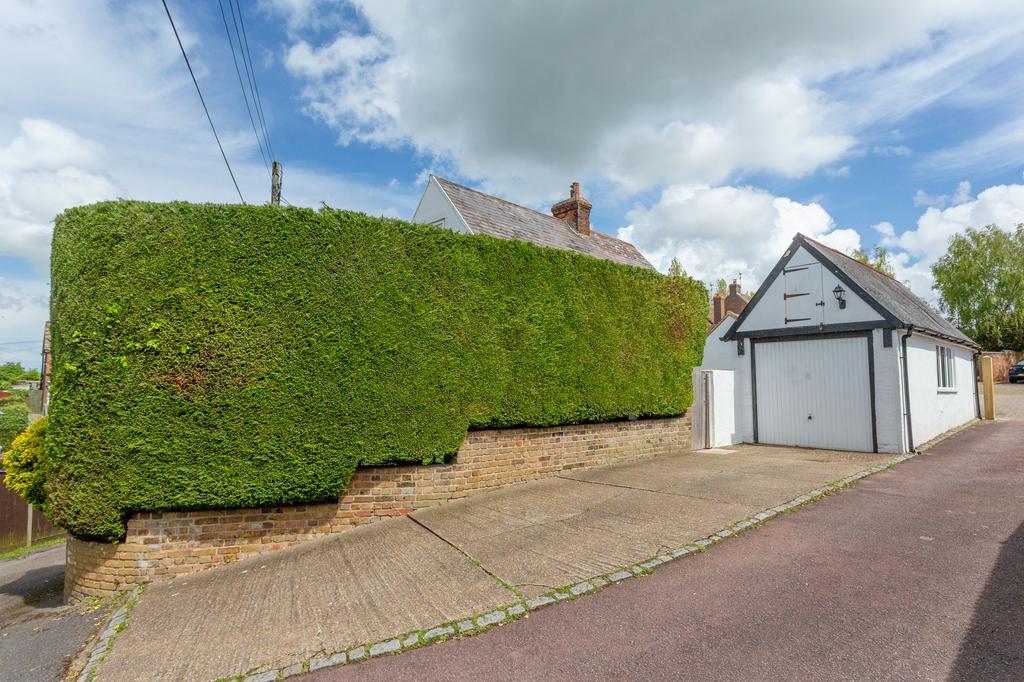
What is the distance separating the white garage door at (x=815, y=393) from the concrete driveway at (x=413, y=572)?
4.39m

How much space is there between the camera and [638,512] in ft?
20.5

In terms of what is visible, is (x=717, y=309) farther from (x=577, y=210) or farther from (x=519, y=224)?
(x=519, y=224)

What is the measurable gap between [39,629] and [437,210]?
1262cm

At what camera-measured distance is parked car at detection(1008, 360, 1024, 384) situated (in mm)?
30438

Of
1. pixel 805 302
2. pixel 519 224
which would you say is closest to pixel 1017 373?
pixel 805 302

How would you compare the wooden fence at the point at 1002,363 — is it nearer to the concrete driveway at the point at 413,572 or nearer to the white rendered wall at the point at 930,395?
the white rendered wall at the point at 930,395

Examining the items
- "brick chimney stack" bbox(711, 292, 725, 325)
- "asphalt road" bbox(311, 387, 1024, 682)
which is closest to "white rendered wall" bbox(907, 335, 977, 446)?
"asphalt road" bbox(311, 387, 1024, 682)

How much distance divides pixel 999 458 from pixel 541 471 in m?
9.04

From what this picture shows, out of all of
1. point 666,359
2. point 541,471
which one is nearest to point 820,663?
point 541,471

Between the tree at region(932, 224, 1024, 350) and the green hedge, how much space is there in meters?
45.5

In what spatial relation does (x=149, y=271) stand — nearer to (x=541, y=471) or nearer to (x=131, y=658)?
(x=131, y=658)

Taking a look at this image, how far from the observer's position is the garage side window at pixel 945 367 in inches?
519

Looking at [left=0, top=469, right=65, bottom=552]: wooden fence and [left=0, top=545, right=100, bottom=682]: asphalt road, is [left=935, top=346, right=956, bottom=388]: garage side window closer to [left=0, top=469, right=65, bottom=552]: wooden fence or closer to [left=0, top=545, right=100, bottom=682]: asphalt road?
[left=0, top=545, right=100, bottom=682]: asphalt road

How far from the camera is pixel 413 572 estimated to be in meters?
4.84
